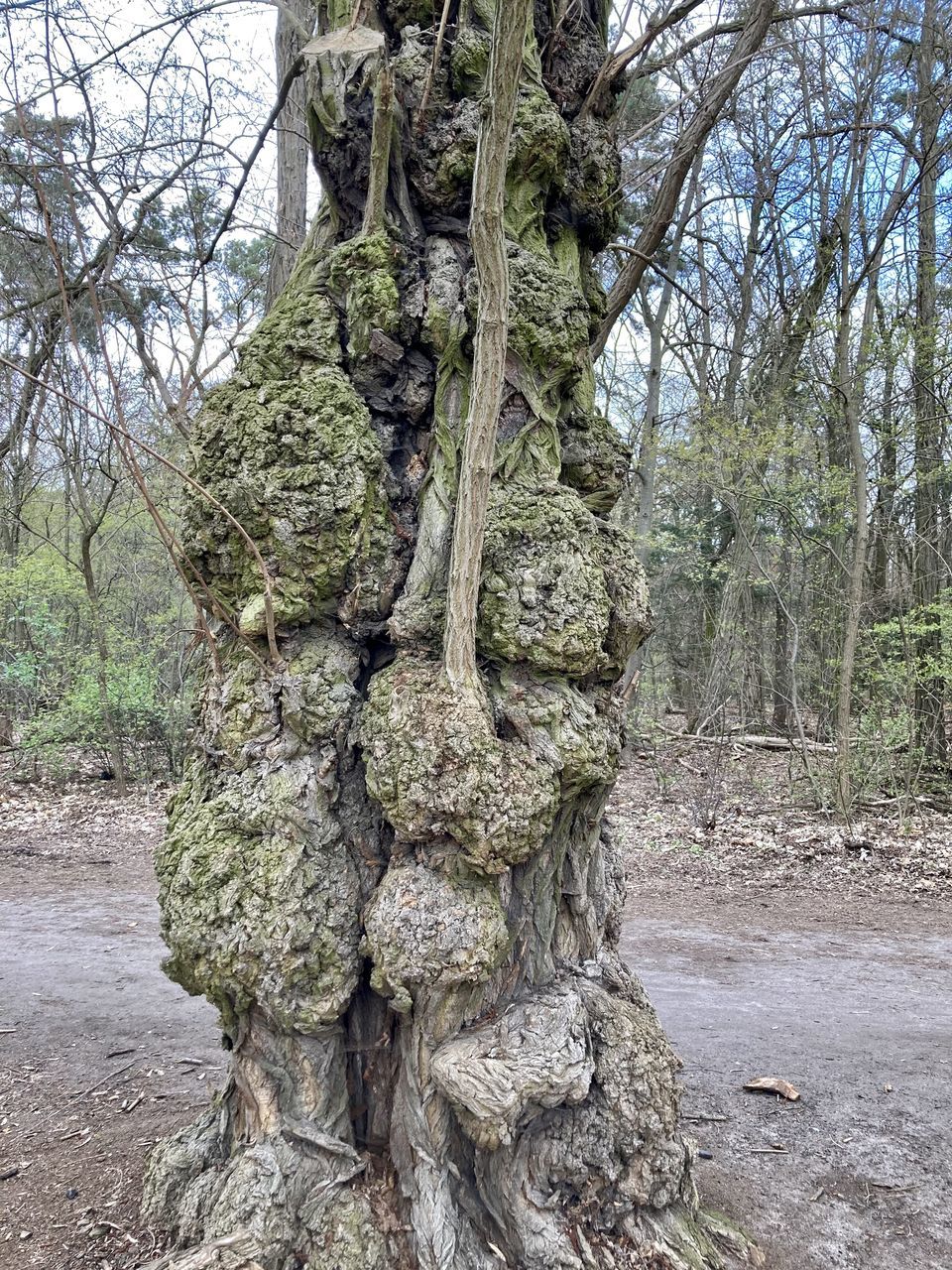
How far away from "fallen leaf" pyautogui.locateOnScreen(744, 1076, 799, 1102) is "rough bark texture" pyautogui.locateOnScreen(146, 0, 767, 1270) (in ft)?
3.94

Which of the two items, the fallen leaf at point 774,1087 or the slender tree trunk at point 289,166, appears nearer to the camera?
the fallen leaf at point 774,1087

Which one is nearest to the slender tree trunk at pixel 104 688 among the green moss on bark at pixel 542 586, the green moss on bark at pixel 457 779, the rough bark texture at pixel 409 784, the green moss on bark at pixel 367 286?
the rough bark texture at pixel 409 784

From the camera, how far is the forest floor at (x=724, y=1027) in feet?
8.55

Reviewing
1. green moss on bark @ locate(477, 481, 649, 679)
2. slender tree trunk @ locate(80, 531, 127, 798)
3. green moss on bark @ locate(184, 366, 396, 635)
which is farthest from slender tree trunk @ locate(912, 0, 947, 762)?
slender tree trunk @ locate(80, 531, 127, 798)

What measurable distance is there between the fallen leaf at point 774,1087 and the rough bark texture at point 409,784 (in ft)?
3.94

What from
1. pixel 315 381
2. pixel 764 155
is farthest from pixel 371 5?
pixel 764 155

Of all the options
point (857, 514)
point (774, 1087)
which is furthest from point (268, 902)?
point (857, 514)

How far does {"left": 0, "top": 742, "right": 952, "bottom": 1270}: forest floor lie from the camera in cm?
261

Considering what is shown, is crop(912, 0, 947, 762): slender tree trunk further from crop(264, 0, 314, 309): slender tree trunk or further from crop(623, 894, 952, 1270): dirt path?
crop(264, 0, 314, 309): slender tree trunk

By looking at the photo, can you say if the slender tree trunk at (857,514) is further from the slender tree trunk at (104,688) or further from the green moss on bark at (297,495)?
Result: the slender tree trunk at (104,688)

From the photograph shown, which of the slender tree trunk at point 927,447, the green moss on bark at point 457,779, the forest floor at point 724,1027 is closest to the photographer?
the green moss on bark at point 457,779

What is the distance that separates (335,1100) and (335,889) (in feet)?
2.09

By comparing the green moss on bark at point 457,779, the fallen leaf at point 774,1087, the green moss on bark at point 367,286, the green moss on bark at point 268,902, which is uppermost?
the green moss on bark at point 367,286

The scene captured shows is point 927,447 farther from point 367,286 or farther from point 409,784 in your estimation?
point 409,784
